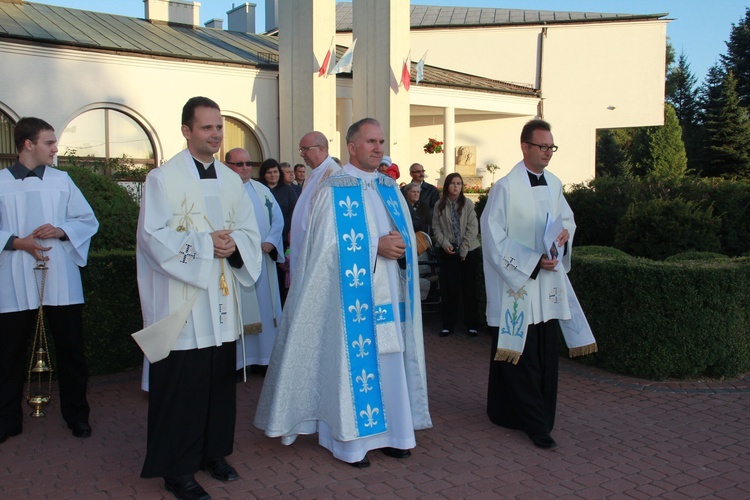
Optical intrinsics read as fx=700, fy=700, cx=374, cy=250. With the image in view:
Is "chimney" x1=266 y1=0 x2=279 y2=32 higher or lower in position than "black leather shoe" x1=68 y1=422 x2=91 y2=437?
higher

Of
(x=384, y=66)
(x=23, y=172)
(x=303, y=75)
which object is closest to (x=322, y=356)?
(x=23, y=172)

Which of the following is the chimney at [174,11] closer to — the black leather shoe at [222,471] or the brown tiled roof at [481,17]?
the brown tiled roof at [481,17]

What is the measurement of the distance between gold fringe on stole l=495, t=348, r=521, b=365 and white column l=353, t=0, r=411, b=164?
1452 cm

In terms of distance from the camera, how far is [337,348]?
4660 millimetres

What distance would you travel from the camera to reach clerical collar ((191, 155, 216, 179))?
14.1 feet

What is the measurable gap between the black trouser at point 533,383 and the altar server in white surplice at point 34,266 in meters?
3.15

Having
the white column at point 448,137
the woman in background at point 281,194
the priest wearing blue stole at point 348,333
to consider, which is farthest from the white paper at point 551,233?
the white column at point 448,137

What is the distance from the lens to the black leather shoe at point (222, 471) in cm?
436

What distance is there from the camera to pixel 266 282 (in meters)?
6.96

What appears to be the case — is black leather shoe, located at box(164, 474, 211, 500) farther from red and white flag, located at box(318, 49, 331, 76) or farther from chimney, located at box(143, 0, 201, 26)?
chimney, located at box(143, 0, 201, 26)

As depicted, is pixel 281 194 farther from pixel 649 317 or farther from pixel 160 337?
pixel 160 337

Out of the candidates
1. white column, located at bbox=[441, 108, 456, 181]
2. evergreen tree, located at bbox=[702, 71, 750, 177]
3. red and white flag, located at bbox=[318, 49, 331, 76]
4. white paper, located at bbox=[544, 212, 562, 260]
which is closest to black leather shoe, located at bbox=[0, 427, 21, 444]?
white paper, located at bbox=[544, 212, 562, 260]

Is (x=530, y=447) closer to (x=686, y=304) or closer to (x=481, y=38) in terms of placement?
(x=686, y=304)

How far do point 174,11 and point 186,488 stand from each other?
20.7m
